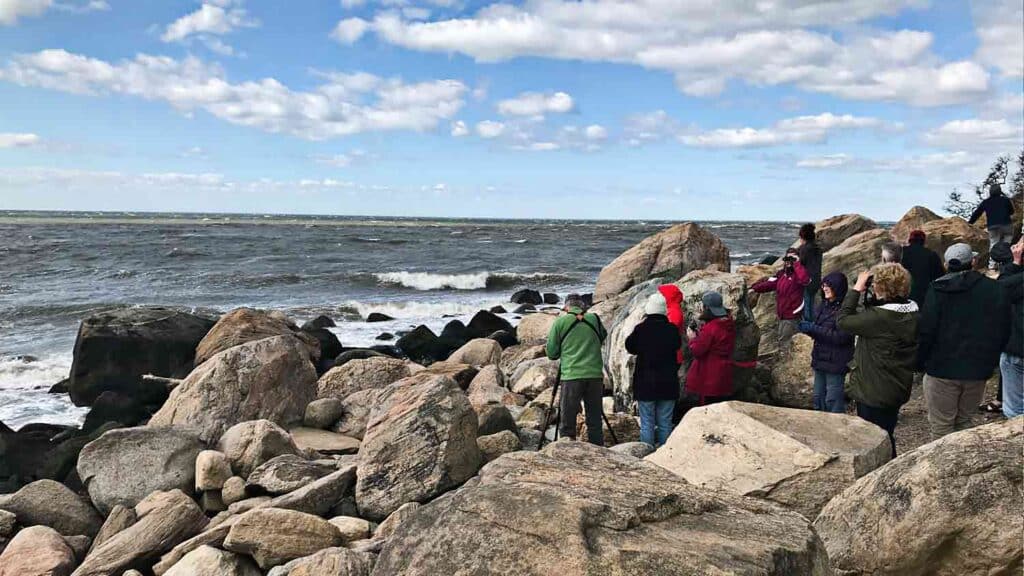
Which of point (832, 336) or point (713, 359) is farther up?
point (832, 336)

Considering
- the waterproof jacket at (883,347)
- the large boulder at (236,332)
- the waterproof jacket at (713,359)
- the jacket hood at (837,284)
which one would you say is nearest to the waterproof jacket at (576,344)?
the waterproof jacket at (713,359)

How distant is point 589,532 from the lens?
2.90m

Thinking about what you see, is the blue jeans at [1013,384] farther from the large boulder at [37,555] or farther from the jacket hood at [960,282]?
the large boulder at [37,555]

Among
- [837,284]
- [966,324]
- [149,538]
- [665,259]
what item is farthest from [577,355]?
[665,259]

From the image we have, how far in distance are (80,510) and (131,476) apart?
548 mm

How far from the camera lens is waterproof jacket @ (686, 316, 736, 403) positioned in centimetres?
757

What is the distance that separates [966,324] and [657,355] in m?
2.79

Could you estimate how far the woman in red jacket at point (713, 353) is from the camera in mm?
7551

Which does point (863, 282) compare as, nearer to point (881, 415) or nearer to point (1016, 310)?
point (881, 415)

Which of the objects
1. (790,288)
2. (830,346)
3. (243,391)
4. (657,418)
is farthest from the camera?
(790,288)

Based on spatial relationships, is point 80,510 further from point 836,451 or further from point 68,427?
point 836,451

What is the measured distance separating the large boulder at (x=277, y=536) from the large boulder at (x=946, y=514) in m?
3.44

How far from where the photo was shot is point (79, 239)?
56844 millimetres

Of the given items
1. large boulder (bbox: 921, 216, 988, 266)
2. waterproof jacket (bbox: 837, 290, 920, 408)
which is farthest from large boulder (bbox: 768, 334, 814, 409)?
large boulder (bbox: 921, 216, 988, 266)
